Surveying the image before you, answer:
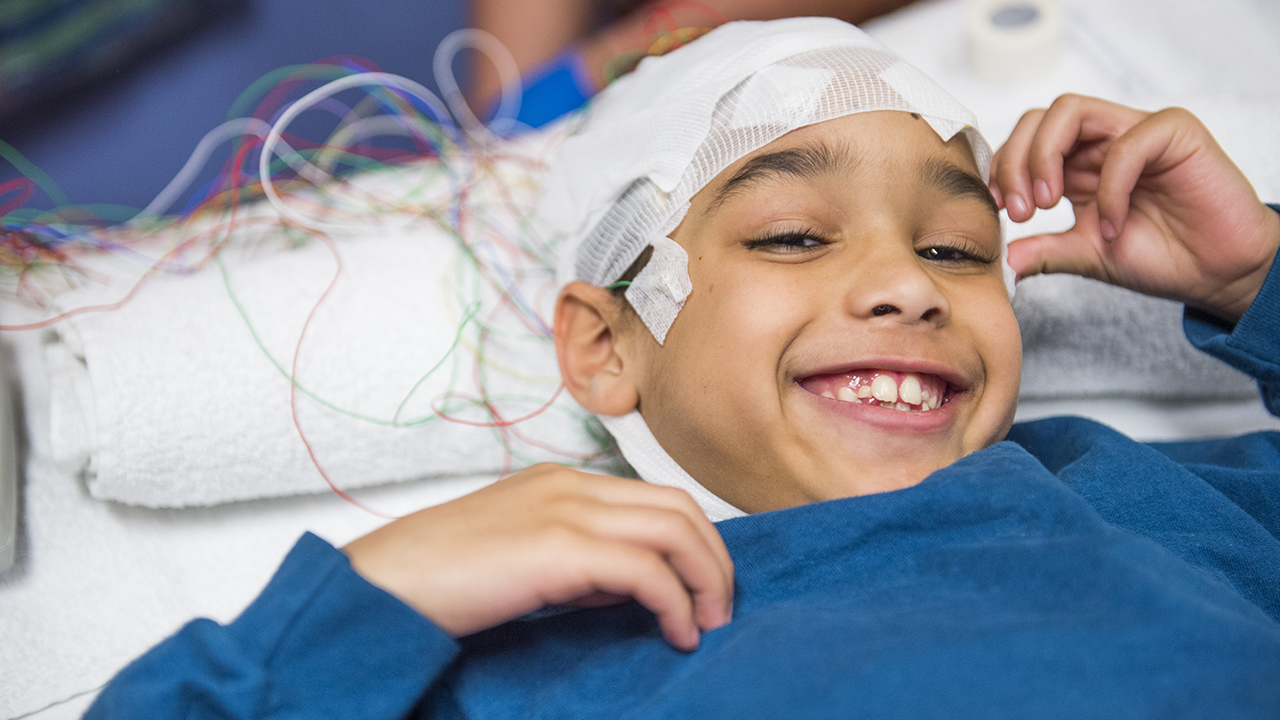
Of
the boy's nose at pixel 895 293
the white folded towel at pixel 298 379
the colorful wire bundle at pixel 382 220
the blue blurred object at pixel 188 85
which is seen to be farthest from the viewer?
the blue blurred object at pixel 188 85

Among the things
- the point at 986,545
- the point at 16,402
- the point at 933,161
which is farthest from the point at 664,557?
the point at 16,402

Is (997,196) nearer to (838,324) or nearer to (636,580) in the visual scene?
(838,324)

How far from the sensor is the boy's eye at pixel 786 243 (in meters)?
0.98

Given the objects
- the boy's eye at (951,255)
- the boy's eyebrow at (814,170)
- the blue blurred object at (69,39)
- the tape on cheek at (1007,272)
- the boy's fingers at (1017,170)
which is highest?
the blue blurred object at (69,39)

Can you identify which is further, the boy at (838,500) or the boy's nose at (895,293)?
the boy's nose at (895,293)

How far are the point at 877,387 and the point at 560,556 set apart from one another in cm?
40

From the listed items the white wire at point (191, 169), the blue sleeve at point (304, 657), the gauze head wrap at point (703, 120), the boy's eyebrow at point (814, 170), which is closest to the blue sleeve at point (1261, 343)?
the gauze head wrap at point (703, 120)

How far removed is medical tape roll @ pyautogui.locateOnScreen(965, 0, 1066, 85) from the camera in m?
1.64

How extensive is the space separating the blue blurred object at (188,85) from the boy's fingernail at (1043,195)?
1.60 m

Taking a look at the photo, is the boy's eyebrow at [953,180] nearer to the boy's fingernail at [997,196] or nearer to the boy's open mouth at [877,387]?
the boy's fingernail at [997,196]

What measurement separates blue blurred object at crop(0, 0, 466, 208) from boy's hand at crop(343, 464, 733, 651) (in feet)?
4.97

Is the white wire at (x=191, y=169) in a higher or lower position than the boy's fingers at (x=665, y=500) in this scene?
higher

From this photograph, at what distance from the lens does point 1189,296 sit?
1.20 meters

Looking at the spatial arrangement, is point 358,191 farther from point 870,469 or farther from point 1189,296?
point 1189,296
